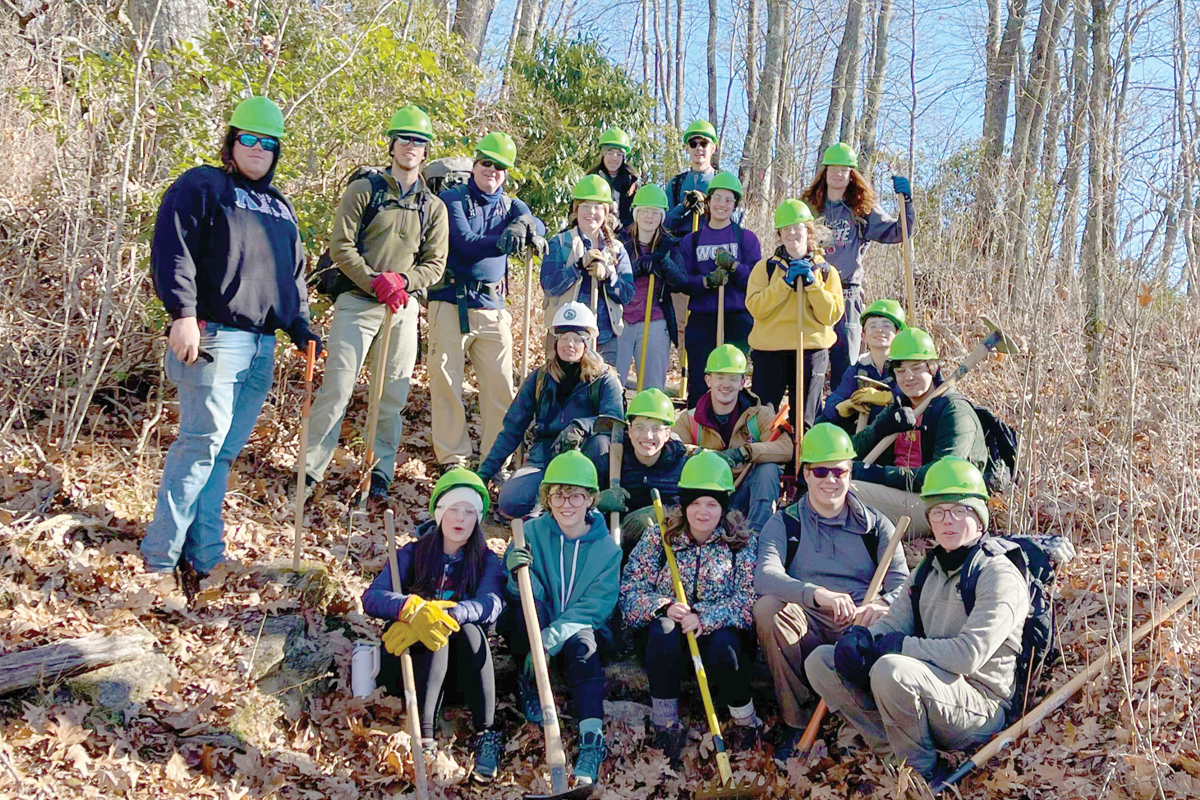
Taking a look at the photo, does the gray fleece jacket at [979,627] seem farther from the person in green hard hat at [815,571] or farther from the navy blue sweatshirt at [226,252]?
the navy blue sweatshirt at [226,252]

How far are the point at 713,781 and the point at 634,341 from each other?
4.09m

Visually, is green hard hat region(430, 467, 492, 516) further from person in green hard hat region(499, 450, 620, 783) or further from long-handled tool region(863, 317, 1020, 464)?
long-handled tool region(863, 317, 1020, 464)

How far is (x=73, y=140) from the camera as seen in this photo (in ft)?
20.2

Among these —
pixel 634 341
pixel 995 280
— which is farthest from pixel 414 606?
pixel 995 280

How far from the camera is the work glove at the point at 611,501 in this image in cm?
581

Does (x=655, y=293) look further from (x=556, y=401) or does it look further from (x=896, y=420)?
(x=896, y=420)

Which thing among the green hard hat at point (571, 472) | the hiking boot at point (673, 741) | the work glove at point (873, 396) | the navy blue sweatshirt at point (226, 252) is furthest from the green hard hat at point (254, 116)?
the work glove at point (873, 396)

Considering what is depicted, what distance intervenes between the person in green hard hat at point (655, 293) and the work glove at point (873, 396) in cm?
192

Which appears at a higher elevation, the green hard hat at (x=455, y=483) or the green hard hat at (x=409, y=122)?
the green hard hat at (x=409, y=122)

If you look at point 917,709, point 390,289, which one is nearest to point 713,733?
point 917,709

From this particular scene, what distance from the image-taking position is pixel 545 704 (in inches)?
179

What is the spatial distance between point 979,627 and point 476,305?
430 centimetres

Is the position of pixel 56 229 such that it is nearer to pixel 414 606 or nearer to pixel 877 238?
pixel 414 606

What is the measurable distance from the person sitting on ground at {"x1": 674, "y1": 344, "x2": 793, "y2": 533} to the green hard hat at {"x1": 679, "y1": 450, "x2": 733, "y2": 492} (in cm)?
56
